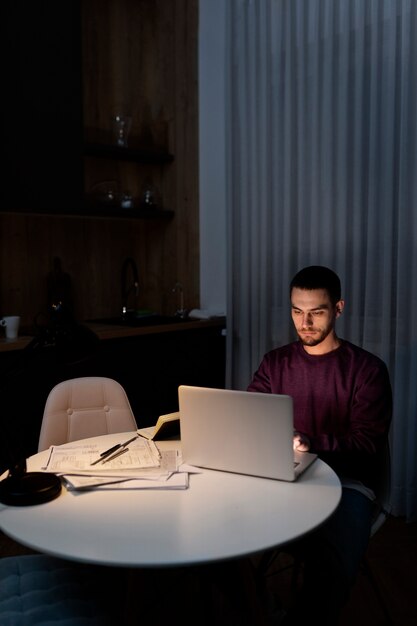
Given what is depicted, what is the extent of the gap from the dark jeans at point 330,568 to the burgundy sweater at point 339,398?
207mm

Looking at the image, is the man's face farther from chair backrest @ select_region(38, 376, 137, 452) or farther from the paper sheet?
chair backrest @ select_region(38, 376, 137, 452)

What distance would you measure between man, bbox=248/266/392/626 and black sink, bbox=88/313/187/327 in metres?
1.60

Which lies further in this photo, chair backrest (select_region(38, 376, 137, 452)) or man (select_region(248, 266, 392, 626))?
chair backrest (select_region(38, 376, 137, 452))

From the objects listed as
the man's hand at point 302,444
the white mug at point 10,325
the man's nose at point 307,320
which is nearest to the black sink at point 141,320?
the white mug at point 10,325

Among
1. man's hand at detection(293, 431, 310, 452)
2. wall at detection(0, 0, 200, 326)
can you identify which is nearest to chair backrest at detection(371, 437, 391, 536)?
man's hand at detection(293, 431, 310, 452)

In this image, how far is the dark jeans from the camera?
1417 millimetres

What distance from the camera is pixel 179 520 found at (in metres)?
1.23

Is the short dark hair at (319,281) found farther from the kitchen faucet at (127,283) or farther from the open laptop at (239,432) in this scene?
the kitchen faucet at (127,283)

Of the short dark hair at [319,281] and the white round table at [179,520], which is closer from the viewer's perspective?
the white round table at [179,520]

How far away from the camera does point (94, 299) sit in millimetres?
3854

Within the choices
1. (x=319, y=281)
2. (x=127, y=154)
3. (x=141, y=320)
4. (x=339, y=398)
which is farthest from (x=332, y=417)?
(x=127, y=154)

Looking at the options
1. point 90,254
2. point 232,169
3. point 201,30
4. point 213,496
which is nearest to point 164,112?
point 201,30

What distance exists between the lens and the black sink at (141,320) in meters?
3.56

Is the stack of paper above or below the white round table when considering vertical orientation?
above
